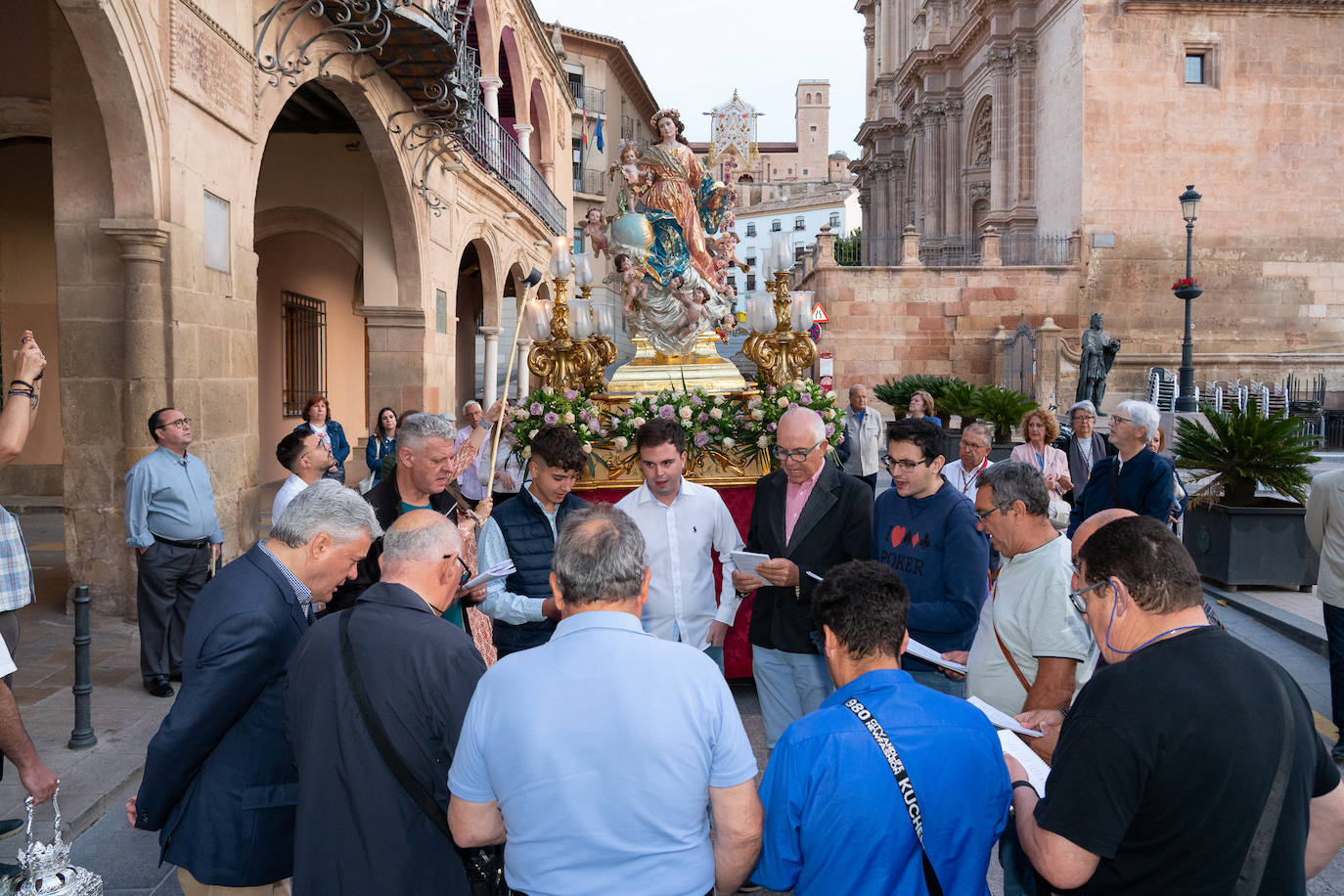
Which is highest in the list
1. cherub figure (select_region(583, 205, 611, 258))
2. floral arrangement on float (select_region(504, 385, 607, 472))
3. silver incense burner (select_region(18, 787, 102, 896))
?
cherub figure (select_region(583, 205, 611, 258))

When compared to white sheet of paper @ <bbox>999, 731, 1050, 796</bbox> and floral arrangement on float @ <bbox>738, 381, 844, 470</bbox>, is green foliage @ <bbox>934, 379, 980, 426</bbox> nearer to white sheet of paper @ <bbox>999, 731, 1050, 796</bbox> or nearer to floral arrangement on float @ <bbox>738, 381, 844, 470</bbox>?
floral arrangement on float @ <bbox>738, 381, 844, 470</bbox>

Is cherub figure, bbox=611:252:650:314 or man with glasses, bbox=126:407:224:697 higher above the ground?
cherub figure, bbox=611:252:650:314

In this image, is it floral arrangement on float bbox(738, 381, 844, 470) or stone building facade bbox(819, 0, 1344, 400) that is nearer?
floral arrangement on float bbox(738, 381, 844, 470)

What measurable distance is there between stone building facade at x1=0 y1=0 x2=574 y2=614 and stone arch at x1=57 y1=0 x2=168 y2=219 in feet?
0.05

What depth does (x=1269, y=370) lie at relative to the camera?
79.2 feet

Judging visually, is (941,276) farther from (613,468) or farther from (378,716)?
Answer: (378,716)

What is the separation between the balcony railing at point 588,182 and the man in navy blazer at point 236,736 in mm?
39555

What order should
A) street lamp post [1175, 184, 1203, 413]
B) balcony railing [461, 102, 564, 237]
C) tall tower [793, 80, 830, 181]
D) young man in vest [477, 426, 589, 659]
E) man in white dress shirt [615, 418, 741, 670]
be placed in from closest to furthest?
young man in vest [477, 426, 589, 659]
man in white dress shirt [615, 418, 741, 670]
balcony railing [461, 102, 564, 237]
street lamp post [1175, 184, 1203, 413]
tall tower [793, 80, 830, 181]

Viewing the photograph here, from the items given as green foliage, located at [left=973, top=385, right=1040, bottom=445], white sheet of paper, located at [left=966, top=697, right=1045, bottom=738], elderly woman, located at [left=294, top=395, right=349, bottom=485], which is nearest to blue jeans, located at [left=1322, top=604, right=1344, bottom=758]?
white sheet of paper, located at [left=966, top=697, right=1045, bottom=738]

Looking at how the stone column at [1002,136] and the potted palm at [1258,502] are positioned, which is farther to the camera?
the stone column at [1002,136]

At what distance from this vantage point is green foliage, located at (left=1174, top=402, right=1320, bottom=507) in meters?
8.45

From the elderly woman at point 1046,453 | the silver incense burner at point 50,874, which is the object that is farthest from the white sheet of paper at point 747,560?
the elderly woman at point 1046,453

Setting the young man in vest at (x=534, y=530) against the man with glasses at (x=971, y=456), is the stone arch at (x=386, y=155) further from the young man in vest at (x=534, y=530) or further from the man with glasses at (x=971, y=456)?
the man with glasses at (x=971, y=456)

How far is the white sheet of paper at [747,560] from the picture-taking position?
3.84 metres
